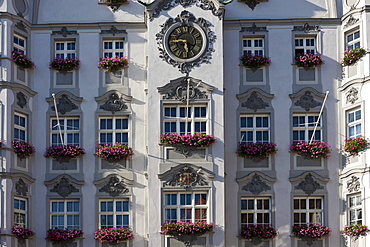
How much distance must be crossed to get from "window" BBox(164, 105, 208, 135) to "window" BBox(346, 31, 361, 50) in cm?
529

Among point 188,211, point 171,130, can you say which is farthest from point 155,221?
point 171,130

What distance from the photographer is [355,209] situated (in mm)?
26797

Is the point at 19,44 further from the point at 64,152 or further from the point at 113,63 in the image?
the point at 64,152

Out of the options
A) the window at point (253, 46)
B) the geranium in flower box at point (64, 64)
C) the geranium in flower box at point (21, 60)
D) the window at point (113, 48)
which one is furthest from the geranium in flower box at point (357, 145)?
the geranium in flower box at point (21, 60)

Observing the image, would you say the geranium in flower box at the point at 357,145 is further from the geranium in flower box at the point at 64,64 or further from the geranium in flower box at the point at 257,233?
the geranium in flower box at the point at 64,64

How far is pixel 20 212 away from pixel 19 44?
18.3 feet

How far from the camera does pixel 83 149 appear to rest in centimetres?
2759

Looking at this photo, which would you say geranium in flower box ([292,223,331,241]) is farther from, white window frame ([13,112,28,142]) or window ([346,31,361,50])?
white window frame ([13,112,28,142])

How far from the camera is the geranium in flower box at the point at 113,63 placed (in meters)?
27.9

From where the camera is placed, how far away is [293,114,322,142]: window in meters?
27.8

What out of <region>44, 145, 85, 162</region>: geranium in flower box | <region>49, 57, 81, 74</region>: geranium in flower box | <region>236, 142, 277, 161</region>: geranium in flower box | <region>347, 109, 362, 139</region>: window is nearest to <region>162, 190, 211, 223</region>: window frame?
<region>236, 142, 277, 161</region>: geranium in flower box

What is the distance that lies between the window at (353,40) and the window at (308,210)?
16.9 feet

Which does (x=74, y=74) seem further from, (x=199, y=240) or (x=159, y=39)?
(x=199, y=240)

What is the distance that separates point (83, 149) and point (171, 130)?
9.75 ft
